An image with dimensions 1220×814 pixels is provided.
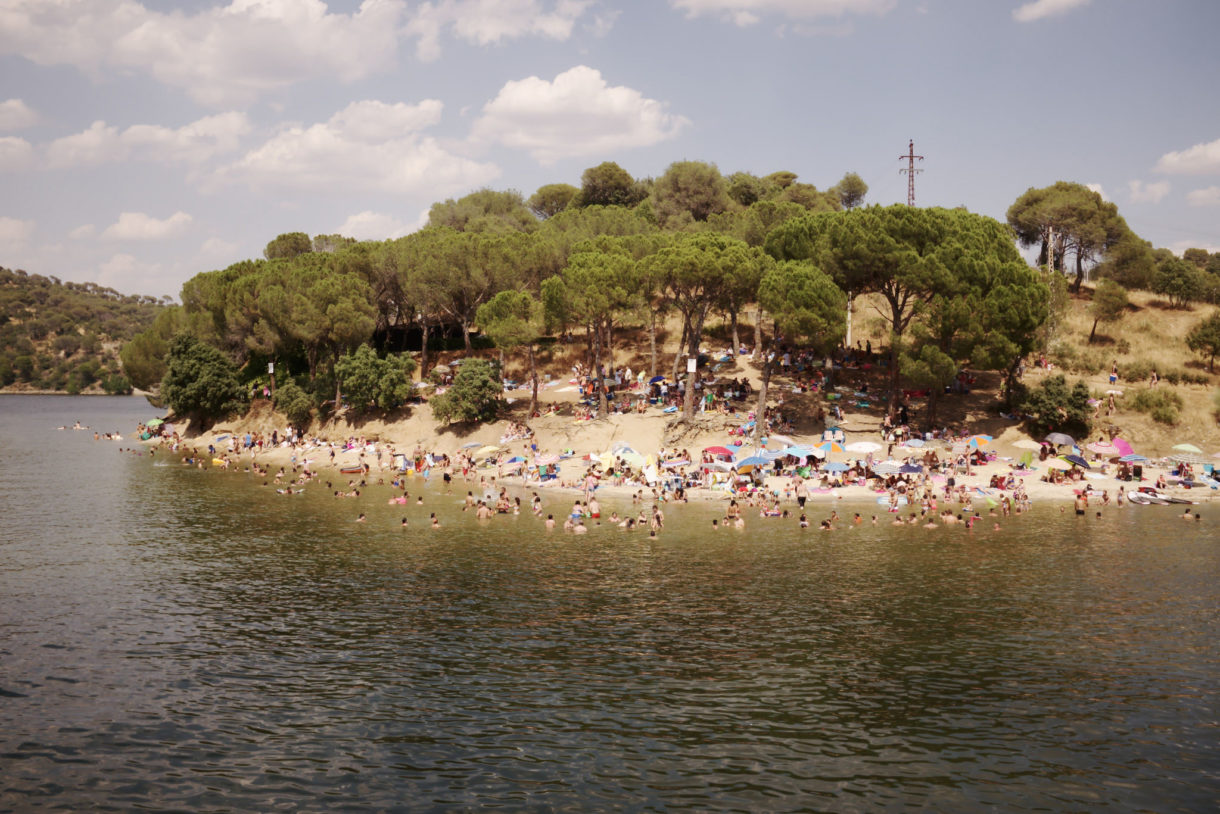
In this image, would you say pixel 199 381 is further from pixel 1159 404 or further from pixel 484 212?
pixel 1159 404

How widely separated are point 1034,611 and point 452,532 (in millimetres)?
26874

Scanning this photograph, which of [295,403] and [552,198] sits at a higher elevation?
[552,198]

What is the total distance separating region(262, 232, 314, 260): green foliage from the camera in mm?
109688

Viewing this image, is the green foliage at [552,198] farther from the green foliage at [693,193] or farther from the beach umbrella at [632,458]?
the beach umbrella at [632,458]

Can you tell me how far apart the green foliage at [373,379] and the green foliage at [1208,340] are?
69.1m

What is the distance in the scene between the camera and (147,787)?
17.2m

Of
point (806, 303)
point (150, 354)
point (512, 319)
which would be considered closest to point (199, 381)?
point (150, 354)

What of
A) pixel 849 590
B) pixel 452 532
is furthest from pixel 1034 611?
pixel 452 532

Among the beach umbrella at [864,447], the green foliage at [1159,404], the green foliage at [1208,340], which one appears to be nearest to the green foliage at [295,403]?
the beach umbrella at [864,447]

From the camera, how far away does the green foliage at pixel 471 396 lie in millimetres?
66812

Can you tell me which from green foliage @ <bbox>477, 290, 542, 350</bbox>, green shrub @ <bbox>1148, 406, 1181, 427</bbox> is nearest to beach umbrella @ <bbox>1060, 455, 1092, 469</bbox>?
green shrub @ <bbox>1148, 406, 1181, 427</bbox>

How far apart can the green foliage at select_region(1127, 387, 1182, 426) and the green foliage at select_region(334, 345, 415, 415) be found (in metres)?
58.9

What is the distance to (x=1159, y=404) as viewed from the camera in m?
60.1

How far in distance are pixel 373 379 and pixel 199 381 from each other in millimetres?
22340
